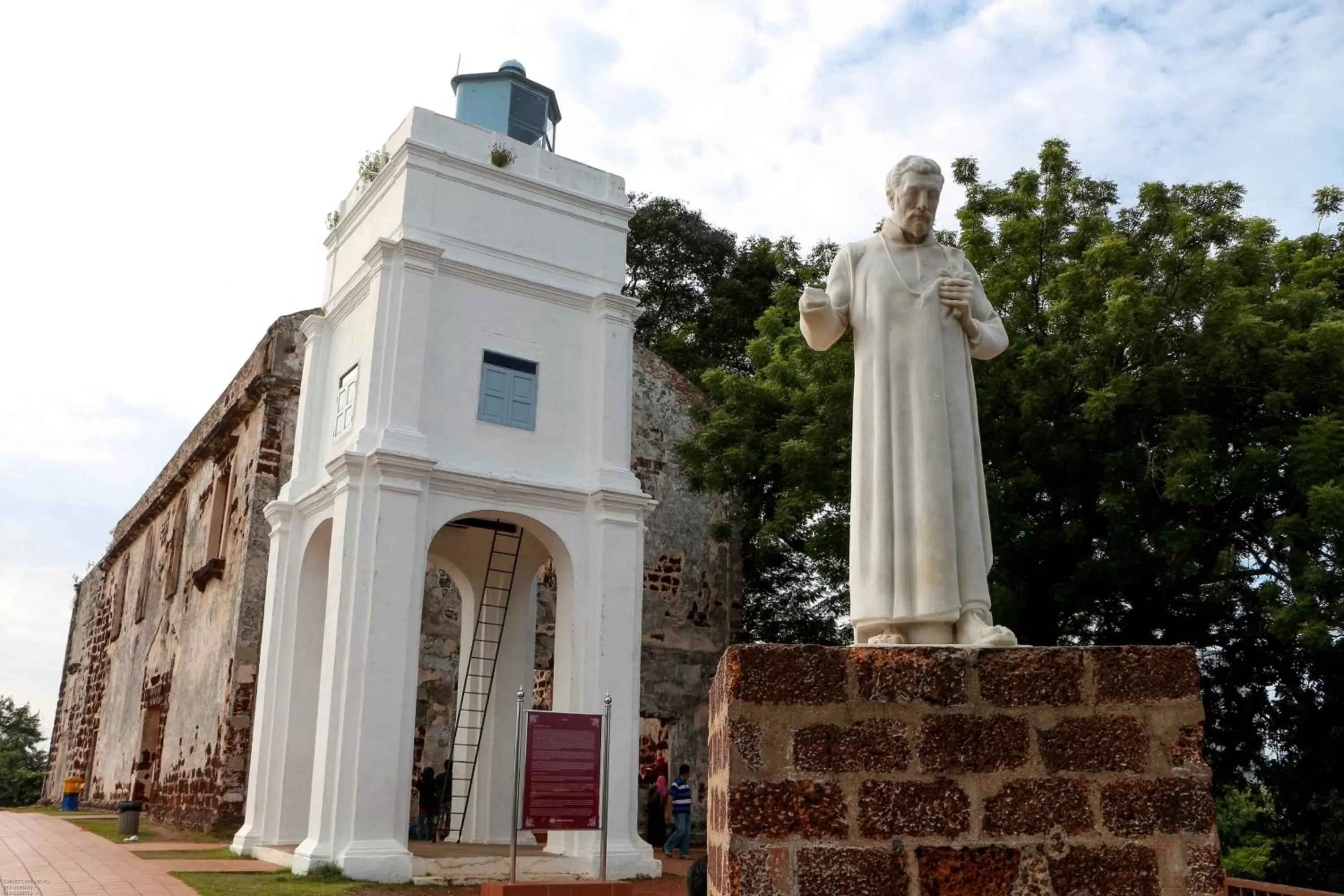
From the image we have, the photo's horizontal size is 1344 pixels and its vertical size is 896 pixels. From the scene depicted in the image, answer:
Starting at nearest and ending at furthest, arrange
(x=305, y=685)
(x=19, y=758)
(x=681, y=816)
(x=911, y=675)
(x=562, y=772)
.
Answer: (x=911, y=675)
(x=562, y=772)
(x=305, y=685)
(x=681, y=816)
(x=19, y=758)

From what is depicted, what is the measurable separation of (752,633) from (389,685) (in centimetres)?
880

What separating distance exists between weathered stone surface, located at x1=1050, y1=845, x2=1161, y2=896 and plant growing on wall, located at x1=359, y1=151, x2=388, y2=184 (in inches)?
457

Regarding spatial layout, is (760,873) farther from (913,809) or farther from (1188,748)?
(1188,748)

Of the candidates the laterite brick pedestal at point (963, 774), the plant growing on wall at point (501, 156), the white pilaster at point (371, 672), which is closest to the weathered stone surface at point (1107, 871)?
the laterite brick pedestal at point (963, 774)

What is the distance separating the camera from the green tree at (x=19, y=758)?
3459cm

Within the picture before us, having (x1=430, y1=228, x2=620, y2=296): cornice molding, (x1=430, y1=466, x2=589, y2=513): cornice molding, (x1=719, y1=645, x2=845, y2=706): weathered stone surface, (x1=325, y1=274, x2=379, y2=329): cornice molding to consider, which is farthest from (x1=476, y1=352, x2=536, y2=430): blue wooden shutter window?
(x1=719, y1=645, x2=845, y2=706): weathered stone surface

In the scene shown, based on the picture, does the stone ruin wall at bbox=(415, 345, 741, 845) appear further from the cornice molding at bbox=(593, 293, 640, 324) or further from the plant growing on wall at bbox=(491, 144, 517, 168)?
the plant growing on wall at bbox=(491, 144, 517, 168)

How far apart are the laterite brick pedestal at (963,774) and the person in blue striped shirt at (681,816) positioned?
1072 cm

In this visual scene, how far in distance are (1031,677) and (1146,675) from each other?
355mm

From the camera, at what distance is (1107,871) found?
11.4 feet

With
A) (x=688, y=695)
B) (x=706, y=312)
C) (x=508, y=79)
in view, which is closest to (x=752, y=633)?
(x=688, y=695)

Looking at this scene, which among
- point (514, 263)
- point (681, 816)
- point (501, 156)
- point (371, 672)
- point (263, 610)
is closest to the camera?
point (371, 672)

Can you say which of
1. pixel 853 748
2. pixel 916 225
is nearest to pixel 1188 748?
pixel 853 748

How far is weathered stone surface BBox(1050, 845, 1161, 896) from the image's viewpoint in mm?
3459
